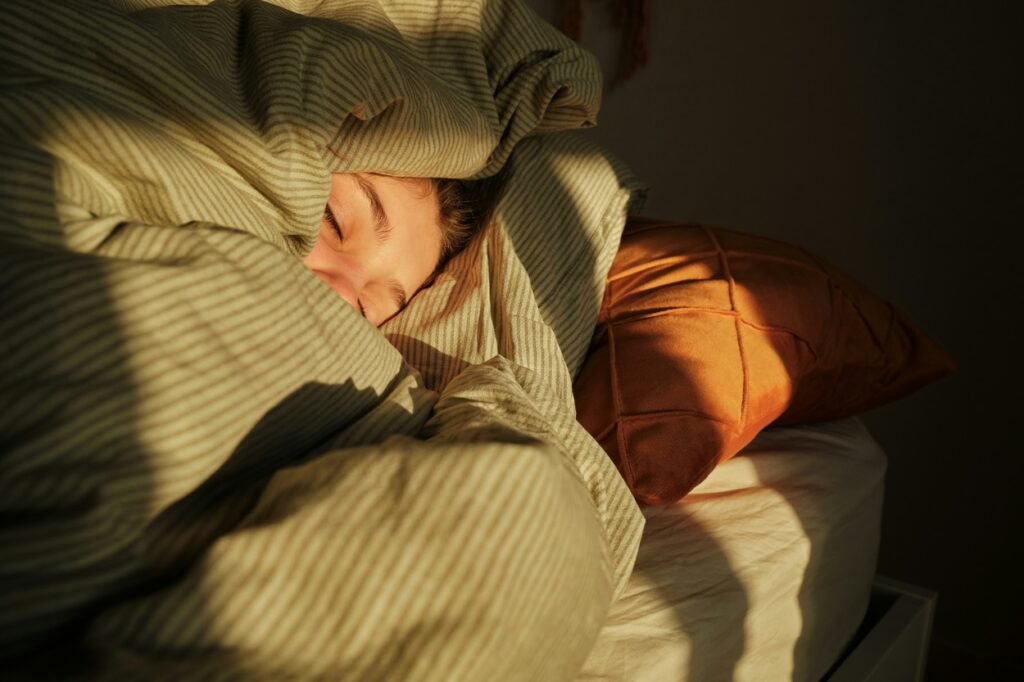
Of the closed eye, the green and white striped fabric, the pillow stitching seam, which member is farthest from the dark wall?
the green and white striped fabric

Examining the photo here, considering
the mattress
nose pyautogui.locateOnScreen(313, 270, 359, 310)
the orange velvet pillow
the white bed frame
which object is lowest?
the white bed frame

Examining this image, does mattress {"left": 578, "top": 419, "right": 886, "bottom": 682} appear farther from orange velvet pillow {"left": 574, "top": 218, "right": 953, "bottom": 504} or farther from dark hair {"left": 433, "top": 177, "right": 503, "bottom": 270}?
dark hair {"left": 433, "top": 177, "right": 503, "bottom": 270}

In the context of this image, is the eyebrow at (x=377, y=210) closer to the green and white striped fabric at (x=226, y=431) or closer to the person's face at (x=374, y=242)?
the person's face at (x=374, y=242)

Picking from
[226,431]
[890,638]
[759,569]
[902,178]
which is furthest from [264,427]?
[902,178]

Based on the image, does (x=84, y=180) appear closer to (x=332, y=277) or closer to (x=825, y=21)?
(x=332, y=277)

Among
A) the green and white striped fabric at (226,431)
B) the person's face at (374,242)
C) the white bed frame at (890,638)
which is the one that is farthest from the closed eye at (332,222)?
the white bed frame at (890,638)

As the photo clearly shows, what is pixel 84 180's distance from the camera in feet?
1.79

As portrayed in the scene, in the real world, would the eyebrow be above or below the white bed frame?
above

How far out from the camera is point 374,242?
34.8 inches

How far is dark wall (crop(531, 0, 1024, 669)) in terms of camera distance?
1.51 m

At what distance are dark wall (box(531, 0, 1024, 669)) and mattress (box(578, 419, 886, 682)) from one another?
572mm

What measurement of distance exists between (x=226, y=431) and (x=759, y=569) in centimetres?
53

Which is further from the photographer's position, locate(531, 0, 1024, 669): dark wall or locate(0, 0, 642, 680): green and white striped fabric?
locate(531, 0, 1024, 669): dark wall

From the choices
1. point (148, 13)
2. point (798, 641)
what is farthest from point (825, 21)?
point (148, 13)
